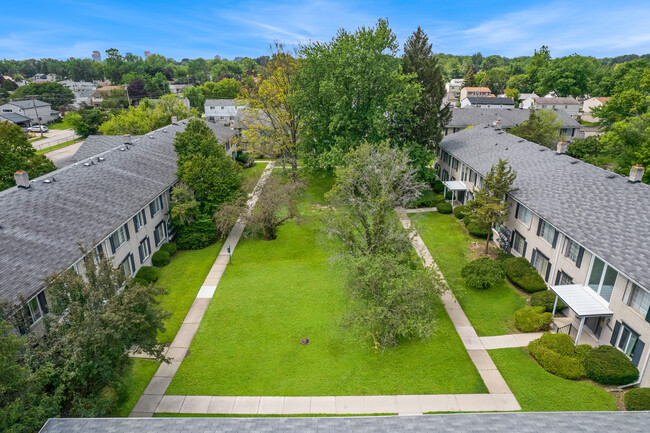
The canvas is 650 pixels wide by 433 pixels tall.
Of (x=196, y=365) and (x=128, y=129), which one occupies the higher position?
(x=128, y=129)

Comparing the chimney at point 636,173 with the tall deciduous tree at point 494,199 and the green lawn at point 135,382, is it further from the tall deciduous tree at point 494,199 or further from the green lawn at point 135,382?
the green lawn at point 135,382

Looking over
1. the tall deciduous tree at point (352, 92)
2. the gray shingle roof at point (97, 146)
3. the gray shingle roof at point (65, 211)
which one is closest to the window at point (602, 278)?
the tall deciduous tree at point (352, 92)

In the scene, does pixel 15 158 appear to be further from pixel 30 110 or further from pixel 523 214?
pixel 30 110

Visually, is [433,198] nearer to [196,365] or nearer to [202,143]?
[202,143]

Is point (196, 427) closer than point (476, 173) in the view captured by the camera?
Yes

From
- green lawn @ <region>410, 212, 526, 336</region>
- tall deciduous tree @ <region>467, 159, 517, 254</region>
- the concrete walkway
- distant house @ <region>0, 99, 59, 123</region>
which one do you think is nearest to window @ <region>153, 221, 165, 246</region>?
the concrete walkway

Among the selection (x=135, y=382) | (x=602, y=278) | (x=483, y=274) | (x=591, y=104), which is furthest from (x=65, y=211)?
(x=591, y=104)

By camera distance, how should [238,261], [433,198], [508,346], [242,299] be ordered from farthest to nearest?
[433,198], [238,261], [242,299], [508,346]

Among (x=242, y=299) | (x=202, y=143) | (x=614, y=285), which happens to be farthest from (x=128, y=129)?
(x=614, y=285)
